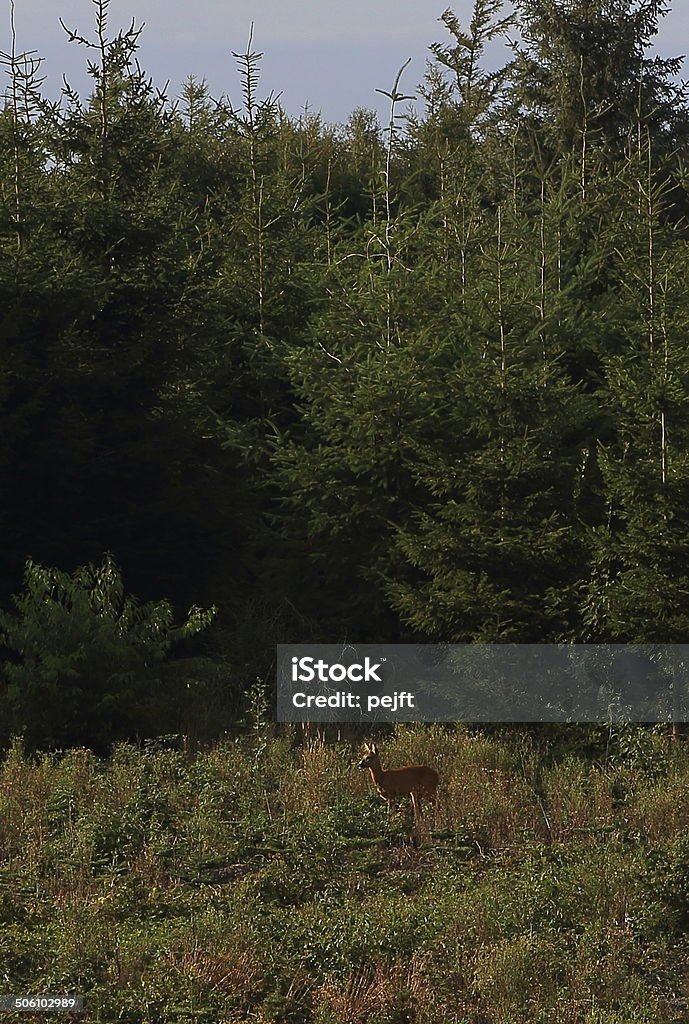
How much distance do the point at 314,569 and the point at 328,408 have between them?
66.1 inches

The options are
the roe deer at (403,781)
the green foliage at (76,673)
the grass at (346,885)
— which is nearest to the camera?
the grass at (346,885)

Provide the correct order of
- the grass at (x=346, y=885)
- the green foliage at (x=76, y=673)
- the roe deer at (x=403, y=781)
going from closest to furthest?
1. the grass at (x=346, y=885)
2. the roe deer at (x=403, y=781)
3. the green foliage at (x=76, y=673)

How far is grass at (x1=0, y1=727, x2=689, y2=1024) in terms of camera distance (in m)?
6.00

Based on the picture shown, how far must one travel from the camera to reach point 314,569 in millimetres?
12492

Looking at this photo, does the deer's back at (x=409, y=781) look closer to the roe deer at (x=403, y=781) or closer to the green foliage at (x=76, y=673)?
the roe deer at (x=403, y=781)

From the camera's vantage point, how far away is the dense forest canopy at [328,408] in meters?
10.5

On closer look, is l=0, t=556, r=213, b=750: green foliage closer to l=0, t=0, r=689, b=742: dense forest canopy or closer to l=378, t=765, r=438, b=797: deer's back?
l=0, t=0, r=689, b=742: dense forest canopy

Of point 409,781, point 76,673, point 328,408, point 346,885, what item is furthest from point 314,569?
point 346,885

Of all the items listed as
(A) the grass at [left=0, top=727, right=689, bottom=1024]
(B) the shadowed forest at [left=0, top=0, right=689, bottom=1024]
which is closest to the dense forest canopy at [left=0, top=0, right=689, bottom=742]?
(B) the shadowed forest at [left=0, top=0, right=689, bottom=1024]

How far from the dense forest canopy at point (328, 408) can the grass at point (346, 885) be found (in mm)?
1279

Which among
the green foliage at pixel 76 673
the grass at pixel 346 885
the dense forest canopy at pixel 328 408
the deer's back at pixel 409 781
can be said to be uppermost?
the dense forest canopy at pixel 328 408

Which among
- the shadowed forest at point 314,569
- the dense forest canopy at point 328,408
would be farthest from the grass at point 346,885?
the dense forest canopy at point 328,408

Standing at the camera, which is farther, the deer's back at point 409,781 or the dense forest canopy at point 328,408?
the dense forest canopy at point 328,408

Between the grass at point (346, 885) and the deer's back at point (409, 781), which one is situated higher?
the deer's back at point (409, 781)
